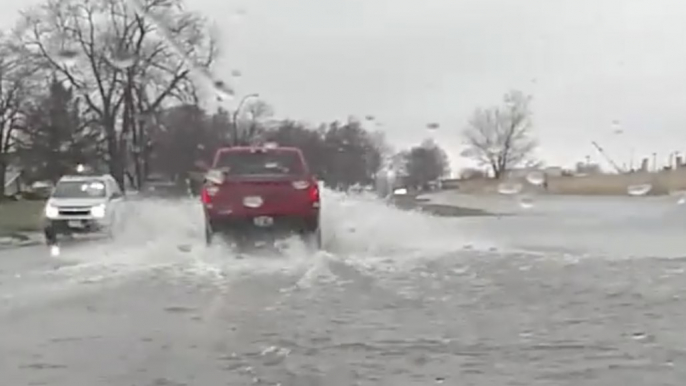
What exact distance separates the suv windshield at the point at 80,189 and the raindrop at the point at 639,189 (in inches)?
1715

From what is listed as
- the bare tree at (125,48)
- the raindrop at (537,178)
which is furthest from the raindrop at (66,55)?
the raindrop at (537,178)

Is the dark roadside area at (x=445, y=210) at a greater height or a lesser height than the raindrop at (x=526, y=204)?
greater

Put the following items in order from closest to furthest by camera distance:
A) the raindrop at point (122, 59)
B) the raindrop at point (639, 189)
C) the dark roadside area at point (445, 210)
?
1. the dark roadside area at point (445, 210)
2. the raindrop at point (122, 59)
3. the raindrop at point (639, 189)

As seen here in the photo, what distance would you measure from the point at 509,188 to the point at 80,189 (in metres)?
60.2

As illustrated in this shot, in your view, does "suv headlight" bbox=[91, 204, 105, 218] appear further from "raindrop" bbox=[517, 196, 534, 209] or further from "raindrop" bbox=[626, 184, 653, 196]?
"raindrop" bbox=[626, 184, 653, 196]

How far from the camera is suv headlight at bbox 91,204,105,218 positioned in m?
25.7

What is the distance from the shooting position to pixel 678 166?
212 ft

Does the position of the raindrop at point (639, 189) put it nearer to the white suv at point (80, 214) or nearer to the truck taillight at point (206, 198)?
the white suv at point (80, 214)

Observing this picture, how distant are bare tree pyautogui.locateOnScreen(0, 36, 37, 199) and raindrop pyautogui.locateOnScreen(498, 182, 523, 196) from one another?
33004 millimetres

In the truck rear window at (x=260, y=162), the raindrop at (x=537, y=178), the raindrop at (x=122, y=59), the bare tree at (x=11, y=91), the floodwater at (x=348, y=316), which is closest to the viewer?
the floodwater at (x=348, y=316)

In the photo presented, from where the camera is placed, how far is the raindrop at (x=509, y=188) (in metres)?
83.8

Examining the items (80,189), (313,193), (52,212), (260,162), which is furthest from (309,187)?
(80,189)

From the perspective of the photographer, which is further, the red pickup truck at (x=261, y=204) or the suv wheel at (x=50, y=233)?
the suv wheel at (x=50, y=233)

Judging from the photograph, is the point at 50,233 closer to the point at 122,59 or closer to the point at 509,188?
the point at 122,59
